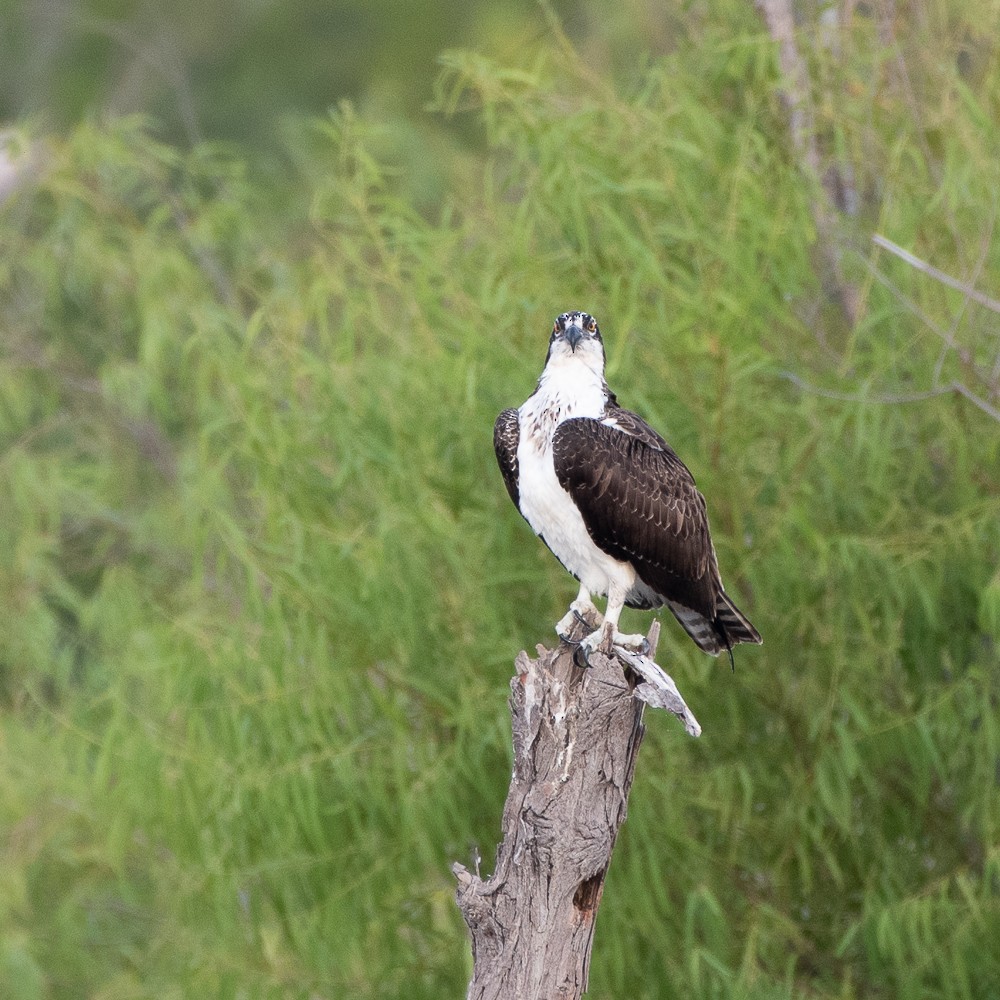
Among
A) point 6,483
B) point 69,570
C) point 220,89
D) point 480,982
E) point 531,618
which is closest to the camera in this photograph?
point 480,982

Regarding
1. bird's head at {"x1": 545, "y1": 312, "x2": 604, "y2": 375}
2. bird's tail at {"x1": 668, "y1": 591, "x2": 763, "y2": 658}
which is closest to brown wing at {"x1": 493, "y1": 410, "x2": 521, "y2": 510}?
bird's head at {"x1": 545, "y1": 312, "x2": 604, "y2": 375}

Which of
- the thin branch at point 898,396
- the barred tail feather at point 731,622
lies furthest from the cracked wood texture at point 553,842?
the thin branch at point 898,396

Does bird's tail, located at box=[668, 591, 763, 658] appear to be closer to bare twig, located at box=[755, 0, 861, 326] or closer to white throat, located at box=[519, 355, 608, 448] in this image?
white throat, located at box=[519, 355, 608, 448]

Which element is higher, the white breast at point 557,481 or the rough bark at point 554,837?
the white breast at point 557,481

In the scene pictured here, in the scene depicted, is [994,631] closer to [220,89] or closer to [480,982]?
[480,982]

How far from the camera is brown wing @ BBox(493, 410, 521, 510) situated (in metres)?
4.32

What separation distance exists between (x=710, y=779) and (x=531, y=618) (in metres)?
0.85

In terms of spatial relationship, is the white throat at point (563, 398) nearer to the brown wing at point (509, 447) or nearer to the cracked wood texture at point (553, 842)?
the brown wing at point (509, 447)

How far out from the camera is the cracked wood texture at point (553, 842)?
343 cm

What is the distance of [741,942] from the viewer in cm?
535

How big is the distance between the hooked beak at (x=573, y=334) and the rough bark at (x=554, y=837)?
1.07 metres

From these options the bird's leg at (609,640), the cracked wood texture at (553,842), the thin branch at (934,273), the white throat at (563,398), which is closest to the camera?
the cracked wood texture at (553,842)

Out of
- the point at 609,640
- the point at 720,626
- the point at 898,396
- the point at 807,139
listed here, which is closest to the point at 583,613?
the point at 720,626

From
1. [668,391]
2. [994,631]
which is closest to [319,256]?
[668,391]
